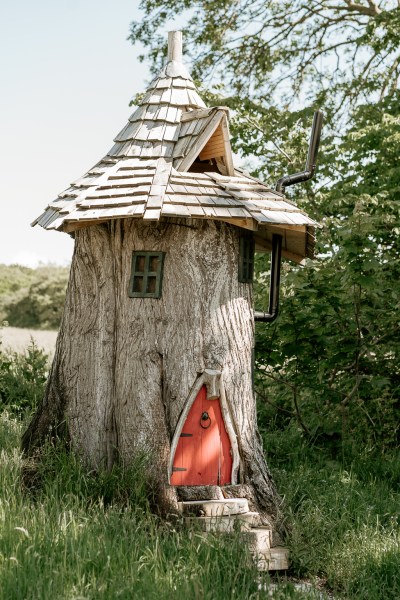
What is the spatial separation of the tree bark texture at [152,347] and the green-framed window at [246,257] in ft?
0.17

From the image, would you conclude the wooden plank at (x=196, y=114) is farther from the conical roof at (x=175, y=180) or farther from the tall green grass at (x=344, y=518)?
the tall green grass at (x=344, y=518)

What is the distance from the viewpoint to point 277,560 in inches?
221

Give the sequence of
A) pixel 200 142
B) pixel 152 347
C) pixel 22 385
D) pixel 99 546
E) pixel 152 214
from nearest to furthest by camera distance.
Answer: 1. pixel 99 546
2. pixel 152 214
3. pixel 152 347
4. pixel 200 142
5. pixel 22 385

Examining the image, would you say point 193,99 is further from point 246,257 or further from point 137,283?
point 137,283

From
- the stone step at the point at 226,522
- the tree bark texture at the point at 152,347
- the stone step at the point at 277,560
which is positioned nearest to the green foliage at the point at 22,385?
the tree bark texture at the point at 152,347

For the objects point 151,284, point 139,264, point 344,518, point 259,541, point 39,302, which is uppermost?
point 39,302

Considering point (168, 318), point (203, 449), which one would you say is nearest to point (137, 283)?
point (168, 318)

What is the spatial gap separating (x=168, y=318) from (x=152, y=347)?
25 centimetres

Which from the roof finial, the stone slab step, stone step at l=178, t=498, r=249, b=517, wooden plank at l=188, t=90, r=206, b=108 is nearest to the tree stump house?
stone step at l=178, t=498, r=249, b=517

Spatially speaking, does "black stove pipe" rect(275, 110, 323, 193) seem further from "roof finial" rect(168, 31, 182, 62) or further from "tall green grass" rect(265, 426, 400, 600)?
"tall green grass" rect(265, 426, 400, 600)

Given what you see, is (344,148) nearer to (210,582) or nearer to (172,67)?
(172,67)

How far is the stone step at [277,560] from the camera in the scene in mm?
5508

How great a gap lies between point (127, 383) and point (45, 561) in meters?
→ 1.76

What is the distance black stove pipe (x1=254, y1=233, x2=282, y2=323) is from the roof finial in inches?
72.6
